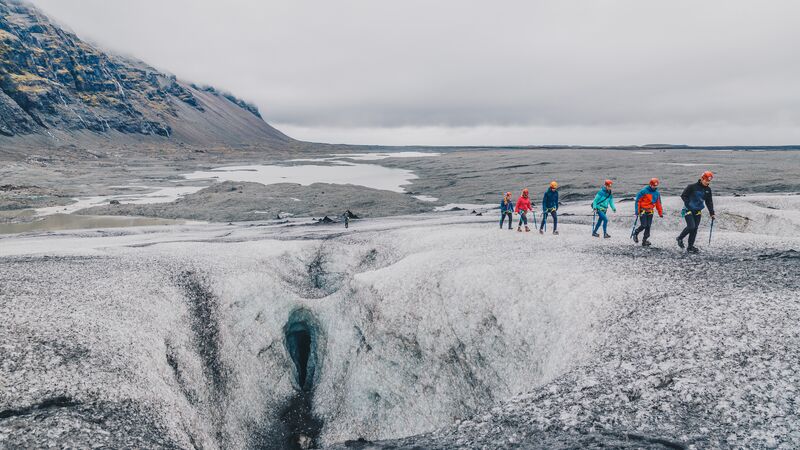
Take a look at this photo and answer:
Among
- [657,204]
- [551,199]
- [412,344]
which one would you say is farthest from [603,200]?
[412,344]

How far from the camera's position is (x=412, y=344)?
21.2m

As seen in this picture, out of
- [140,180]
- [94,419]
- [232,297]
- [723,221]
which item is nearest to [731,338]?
[94,419]

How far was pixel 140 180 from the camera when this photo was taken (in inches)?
4761

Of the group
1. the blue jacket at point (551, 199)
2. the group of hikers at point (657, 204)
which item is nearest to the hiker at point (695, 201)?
the group of hikers at point (657, 204)

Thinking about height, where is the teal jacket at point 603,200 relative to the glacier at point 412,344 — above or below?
above

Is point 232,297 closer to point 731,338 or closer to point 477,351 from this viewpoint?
point 477,351

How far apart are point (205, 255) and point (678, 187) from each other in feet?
248

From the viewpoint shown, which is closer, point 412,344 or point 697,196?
point 697,196

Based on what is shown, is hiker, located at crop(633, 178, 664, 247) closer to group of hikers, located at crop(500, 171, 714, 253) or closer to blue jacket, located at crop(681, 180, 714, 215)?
group of hikers, located at crop(500, 171, 714, 253)

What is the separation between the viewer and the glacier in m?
11.2

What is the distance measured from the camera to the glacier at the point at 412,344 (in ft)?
36.8

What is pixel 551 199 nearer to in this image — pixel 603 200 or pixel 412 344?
pixel 603 200

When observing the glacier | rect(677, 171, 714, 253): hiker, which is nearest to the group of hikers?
rect(677, 171, 714, 253): hiker

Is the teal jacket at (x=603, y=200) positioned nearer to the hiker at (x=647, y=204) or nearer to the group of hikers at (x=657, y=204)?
the group of hikers at (x=657, y=204)
